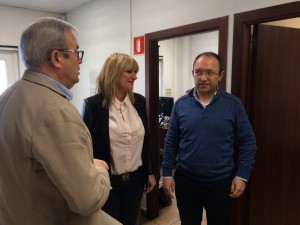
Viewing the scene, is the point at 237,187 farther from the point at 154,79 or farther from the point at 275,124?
the point at 154,79

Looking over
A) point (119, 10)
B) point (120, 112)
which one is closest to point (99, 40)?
point (119, 10)

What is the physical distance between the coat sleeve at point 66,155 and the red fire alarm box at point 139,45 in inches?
71.9

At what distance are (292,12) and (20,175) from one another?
5.13 feet

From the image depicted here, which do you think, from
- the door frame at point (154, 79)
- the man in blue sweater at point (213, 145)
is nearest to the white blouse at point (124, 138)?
the man in blue sweater at point (213, 145)

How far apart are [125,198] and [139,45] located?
5.03 feet

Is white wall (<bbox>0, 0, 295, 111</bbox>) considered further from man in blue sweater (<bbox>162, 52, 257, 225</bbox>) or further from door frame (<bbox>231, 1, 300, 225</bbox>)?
man in blue sweater (<bbox>162, 52, 257, 225</bbox>)

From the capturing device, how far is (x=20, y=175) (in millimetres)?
767

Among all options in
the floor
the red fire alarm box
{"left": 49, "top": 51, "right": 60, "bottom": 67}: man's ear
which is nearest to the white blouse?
{"left": 49, "top": 51, "right": 60, "bottom": 67}: man's ear

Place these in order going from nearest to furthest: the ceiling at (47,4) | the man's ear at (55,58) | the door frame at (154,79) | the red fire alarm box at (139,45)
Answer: the man's ear at (55,58) < the door frame at (154,79) < the red fire alarm box at (139,45) < the ceiling at (47,4)

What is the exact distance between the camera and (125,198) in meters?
1.58

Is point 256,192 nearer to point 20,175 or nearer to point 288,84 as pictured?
point 288,84

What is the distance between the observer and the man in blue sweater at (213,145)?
1.47m

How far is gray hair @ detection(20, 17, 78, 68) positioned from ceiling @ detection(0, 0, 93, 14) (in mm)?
2578

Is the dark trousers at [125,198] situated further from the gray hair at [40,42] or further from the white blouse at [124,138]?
the gray hair at [40,42]
